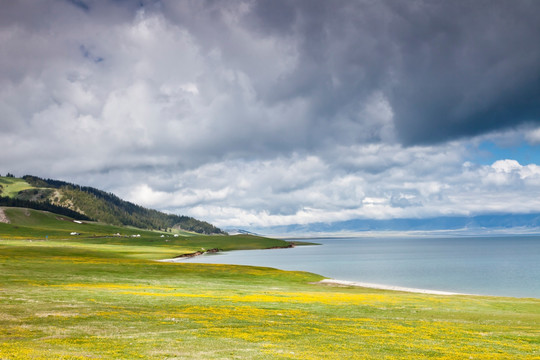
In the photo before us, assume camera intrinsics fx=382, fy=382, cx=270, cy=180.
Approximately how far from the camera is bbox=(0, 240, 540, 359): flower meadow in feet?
70.3

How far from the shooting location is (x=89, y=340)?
22328mm

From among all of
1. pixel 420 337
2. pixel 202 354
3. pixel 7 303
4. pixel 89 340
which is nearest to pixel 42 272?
pixel 7 303

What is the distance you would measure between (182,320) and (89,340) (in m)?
8.83

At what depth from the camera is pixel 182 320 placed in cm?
3019

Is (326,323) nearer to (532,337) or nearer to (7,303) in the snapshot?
(532,337)

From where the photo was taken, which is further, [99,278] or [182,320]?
[99,278]

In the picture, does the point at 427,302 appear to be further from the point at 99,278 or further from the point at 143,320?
the point at 99,278

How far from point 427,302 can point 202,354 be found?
38463 mm

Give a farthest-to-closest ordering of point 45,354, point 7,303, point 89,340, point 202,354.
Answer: point 7,303 → point 89,340 → point 202,354 → point 45,354

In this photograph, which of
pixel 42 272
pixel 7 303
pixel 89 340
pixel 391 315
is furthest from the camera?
pixel 42 272

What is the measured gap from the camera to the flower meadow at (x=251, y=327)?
844 inches

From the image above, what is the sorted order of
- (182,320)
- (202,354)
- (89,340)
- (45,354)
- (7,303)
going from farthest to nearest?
(7,303), (182,320), (89,340), (202,354), (45,354)

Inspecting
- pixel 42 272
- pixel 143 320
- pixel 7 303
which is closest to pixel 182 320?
pixel 143 320

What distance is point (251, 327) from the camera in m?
28.9
